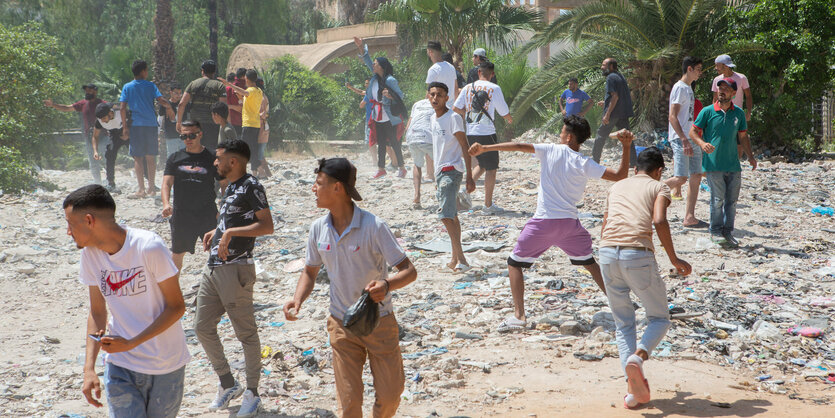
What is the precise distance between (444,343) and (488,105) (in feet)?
13.0

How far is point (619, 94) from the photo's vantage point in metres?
10.3

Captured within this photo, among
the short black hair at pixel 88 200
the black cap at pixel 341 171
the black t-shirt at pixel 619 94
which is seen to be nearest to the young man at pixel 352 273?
the black cap at pixel 341 171

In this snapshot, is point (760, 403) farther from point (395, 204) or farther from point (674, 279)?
point (395, 204)

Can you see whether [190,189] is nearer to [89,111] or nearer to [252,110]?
[252,110]

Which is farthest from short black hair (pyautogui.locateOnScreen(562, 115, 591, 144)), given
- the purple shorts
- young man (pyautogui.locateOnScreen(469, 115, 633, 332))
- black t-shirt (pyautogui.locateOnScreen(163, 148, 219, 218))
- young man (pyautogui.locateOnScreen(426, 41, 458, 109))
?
young man (pyautogui.locateOnScreen(426, 41, 458, 109))

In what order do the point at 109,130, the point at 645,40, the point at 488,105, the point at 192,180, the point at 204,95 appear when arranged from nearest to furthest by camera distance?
the point at 192,180 → the point at 488,105 → the point at 204,95 → the point at 109,130 → the point at 645,40

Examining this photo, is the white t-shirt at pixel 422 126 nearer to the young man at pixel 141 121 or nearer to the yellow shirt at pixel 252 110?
the yellow shirt at pixel 252 110

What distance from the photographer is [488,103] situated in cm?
877

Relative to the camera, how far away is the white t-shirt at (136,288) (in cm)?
300

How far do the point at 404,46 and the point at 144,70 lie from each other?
13.7 metres

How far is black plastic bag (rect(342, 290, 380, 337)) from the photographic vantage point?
3.20 metres

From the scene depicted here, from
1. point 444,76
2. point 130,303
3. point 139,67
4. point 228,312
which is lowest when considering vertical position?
point 228,312

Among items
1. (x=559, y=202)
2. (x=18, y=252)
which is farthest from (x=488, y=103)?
(x=18, y=252)

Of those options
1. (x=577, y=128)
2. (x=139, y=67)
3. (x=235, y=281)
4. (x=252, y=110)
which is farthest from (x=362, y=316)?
(x=139, y=67)
